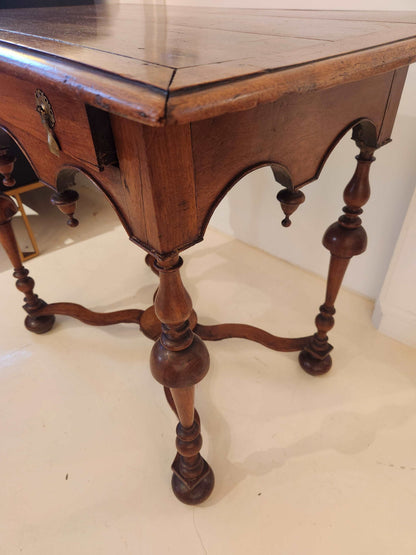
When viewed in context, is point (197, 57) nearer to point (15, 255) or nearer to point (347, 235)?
point (347, 235)

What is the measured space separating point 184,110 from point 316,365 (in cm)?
83

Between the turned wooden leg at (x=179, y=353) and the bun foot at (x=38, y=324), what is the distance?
638mm

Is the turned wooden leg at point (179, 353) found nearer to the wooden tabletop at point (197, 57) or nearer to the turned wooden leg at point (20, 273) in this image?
the wooden tabletop at point (197, 57)

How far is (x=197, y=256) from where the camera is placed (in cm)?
150

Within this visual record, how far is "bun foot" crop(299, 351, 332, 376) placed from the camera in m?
0.99

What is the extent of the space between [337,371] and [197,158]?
2.57 feet

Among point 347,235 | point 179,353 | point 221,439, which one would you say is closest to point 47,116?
point 179,353

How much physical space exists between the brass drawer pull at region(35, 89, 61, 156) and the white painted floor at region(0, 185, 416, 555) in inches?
25.6

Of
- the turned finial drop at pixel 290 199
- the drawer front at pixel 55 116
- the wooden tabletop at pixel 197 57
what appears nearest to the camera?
the wooden tabletop at pixel 197 57

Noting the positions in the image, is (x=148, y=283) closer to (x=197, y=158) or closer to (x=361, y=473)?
(x=361, y=473)

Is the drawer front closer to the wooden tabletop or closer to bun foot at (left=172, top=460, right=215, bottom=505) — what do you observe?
the wooden tabletop

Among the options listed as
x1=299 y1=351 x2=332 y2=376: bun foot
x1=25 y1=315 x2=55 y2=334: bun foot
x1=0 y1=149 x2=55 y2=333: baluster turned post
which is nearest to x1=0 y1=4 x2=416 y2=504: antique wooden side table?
x1=0 y1=149 x2=55 y2=333: baluster turned post

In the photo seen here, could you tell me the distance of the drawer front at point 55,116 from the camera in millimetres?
431

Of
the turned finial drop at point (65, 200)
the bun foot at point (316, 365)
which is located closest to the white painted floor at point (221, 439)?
the bun foot at point (316, 365)
